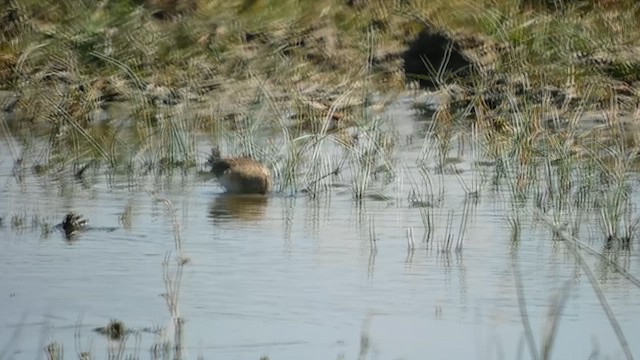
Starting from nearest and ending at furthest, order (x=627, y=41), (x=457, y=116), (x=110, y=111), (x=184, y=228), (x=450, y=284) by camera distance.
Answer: (x=450, y=284) < (x=184, y=228) < (x=457, y=116) < (x=110, y=111) < (x=627, y=41)

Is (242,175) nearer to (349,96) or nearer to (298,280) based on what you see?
(298,280)

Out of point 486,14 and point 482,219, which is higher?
point 486,14

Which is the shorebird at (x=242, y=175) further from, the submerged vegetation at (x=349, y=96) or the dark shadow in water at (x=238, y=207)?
the submerged vegetation at (x=349, y=96)

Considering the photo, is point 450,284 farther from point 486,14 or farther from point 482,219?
point 486,14

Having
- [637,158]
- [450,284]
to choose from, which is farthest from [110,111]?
[450,284]

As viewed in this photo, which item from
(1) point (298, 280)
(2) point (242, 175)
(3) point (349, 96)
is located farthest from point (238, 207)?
(3) point (349, 96)

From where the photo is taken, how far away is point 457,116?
41.6ft

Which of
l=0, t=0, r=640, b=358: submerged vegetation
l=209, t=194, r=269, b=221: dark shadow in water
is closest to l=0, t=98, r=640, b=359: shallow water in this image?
l=209, t=194, r=269, b=221: dark shadow in water

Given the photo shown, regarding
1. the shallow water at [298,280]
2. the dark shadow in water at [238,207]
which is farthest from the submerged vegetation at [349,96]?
the dark shadow in water at [238,207]

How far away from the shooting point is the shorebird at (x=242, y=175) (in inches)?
401

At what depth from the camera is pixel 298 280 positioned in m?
7.71

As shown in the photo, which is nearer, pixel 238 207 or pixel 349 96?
pixel 238 207

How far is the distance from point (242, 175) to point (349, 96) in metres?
2.91

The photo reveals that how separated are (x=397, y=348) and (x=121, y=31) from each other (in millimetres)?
10263
